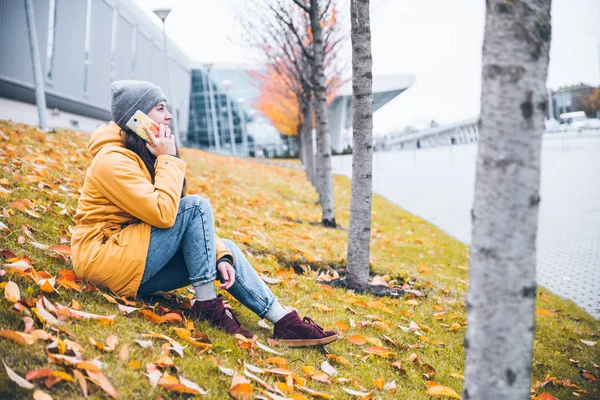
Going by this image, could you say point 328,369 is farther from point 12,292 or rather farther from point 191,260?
point 12,292

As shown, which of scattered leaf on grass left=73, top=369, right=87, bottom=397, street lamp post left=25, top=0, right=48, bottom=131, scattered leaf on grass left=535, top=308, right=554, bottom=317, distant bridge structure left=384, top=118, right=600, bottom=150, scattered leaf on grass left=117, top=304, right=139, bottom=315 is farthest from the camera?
distant bridge structure left=384, top=118, right=600, bottom=150

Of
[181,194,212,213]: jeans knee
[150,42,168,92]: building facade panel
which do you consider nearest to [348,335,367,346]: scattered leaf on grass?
[181,194,212,213]: jeans knee

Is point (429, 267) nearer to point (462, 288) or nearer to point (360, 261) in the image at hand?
point (462, 288)

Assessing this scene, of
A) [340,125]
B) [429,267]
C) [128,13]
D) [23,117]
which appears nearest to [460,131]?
[340,125]

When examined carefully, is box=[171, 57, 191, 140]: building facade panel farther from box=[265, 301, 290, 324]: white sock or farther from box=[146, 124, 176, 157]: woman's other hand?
box=[265, 301, 290, 324]: white sock

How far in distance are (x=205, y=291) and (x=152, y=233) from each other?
1.51ft

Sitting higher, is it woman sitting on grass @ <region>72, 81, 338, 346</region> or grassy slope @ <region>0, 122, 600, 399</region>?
woman sitting on grass @ <region>72, 81, 338, 346</region>

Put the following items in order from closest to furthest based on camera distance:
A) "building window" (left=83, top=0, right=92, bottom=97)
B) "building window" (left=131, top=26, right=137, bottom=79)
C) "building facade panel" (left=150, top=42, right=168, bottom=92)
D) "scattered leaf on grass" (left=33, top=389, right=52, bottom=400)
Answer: "scattered leaf on grass" (left=33, top=389, right=52, bottom=400) → "building window" (left=83, top=0, right=92, bottom=97) → "building window" (left=131, top=26, right=137, bottom=79) → "building facade panel" (left=150, top=42, right=168, bottom=92)

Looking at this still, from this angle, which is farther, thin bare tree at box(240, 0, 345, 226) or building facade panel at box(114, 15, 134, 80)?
building facade panel at box(114, 15, 134, 80)

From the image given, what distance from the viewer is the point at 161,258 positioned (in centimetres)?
278

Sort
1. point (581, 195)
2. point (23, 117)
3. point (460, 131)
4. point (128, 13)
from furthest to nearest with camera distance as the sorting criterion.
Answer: point (460, 131) → point (128, 13) → point (23, 117) → point (581, 195)

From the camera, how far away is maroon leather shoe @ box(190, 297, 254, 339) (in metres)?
2.90

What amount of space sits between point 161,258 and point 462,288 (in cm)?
398

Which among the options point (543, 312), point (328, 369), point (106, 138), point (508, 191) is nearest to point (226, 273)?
point (328, 369)
